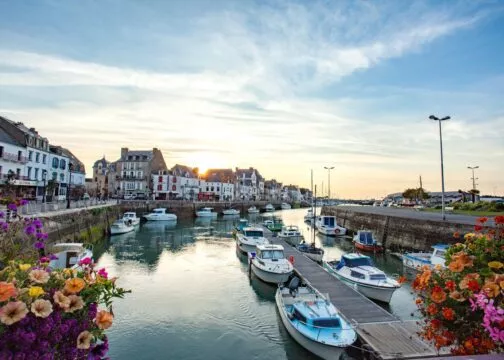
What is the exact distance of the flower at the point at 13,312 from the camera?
322cm

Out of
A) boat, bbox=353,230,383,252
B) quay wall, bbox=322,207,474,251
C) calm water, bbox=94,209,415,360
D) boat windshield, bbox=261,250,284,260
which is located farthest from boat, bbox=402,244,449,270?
boat windshield, bbox=261,250,284,260

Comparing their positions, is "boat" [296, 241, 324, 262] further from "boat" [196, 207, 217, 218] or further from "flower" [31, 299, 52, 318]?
"boat" [196, 207, 217, 218]

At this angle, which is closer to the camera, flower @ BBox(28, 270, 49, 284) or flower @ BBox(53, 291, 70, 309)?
flower @ BBox(53, 291, 70, 309)

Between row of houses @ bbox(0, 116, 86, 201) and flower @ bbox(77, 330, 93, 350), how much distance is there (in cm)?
4494

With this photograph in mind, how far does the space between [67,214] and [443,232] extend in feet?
137

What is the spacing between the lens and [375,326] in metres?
15.6

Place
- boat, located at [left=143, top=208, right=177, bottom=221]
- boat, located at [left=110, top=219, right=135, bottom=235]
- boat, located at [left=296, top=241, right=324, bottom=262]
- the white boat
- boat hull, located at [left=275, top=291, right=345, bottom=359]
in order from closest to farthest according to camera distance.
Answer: boat hull, located at [left=275, top=291, right=345, bottom=359], boat, located at [left=296, top=241, right=324, bottom=262], the white boat, boat, located at [left=110, top=219, right=135, bottom=235], boat, located at [left=143, top=208, right=177, bottom=221]

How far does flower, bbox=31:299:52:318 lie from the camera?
3364mm

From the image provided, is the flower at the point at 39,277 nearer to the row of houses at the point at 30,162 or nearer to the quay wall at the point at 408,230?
the quay wall at the point at 408,230

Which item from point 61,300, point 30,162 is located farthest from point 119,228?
point 61,300

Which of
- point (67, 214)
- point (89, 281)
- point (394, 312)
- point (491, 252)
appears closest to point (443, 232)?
point (394, 312)

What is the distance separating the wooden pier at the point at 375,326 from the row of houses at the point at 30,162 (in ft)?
125

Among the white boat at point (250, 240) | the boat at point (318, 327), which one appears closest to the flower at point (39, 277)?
the boat at point (318, 327)

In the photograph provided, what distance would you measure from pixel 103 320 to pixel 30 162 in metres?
56.5
